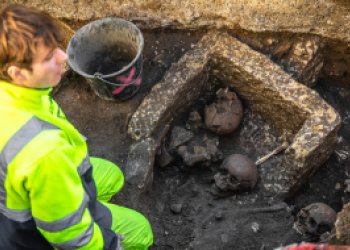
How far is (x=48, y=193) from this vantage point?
201 centimetres

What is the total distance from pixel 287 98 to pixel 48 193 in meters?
1.98

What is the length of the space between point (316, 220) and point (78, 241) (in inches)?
65.9

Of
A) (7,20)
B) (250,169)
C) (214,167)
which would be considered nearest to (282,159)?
(250,169)

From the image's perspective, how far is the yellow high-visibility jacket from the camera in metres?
1.96

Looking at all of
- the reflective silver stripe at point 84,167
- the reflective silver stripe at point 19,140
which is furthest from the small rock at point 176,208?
the reflective silver stripe at point 19,140

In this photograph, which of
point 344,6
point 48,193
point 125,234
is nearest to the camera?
point 48,193

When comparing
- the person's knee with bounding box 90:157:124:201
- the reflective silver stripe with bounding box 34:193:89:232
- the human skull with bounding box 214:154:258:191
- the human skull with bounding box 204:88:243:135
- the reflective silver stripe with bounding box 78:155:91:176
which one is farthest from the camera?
the human skull with bounding box 204:88:243:135

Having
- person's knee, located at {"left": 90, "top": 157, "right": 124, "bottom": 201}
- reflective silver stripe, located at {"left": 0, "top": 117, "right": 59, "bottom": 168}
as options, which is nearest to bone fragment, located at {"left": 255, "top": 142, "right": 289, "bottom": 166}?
person's knee, located at {"left": 90, "top": 157, "right": 124, "bottom": 201}

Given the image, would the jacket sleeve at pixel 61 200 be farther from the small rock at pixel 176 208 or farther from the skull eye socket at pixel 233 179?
the skull eye socket at pixel 233 179

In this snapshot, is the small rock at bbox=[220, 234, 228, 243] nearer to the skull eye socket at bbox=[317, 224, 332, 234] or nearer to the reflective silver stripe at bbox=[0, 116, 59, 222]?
the skull eye socket at bbox=[317, 224, 332, 234]

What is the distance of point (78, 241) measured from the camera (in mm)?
2246

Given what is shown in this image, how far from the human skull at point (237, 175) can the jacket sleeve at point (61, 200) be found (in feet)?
4.50

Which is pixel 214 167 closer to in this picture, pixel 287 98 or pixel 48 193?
pixel 287 98

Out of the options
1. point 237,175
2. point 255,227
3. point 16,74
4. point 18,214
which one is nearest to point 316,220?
point 255,227
